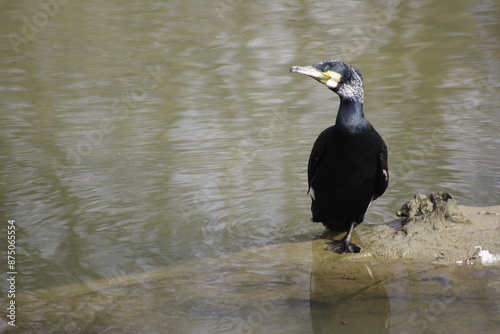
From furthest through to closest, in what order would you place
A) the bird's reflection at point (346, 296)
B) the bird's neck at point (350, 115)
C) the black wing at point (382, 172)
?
the black wing at point (382, 172) → the bird's neck at point (350, 115) → the bird's reflection at point (346, 296)

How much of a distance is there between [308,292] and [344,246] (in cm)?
64

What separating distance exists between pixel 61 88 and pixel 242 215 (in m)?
4.66

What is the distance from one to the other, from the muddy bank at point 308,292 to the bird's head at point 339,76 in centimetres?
92

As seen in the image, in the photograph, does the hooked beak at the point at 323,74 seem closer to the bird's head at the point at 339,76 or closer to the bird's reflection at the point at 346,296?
the bird's head at the point at 339,76

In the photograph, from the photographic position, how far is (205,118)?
7.66 meters

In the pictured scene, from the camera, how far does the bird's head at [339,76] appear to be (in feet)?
14.4

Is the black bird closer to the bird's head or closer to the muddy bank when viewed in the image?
the bird's head

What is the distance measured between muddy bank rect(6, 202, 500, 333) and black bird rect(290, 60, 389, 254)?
0.22m

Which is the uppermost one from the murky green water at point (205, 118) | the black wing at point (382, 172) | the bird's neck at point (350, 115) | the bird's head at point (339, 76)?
the bird's head at point (339, 76)

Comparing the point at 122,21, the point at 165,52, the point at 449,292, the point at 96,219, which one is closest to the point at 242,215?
the point at 96,219

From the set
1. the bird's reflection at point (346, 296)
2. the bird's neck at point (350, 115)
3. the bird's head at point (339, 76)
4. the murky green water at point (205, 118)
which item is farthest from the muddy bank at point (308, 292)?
the bird's head at point (339, 76)

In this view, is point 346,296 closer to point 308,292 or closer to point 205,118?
point 308,292

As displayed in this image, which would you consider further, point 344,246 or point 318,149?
point 318,149

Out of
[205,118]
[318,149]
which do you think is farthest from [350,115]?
[205,118]
